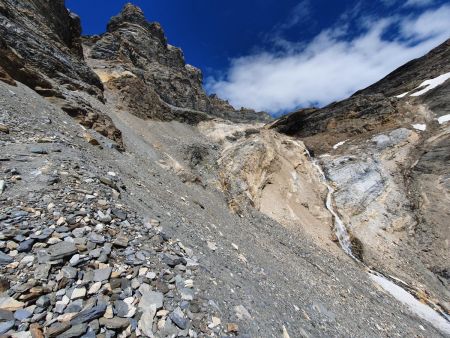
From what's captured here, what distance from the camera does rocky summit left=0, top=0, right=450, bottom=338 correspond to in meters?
4.44

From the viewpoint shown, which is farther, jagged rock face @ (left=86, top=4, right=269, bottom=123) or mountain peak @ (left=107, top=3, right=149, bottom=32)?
mountain peak @ (left=107, top=3, right=149, bottom=32)

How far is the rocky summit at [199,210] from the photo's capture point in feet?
14.6

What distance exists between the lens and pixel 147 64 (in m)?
52.8

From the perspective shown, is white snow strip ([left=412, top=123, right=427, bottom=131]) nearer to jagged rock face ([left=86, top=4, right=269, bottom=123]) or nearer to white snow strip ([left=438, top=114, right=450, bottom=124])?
white snow strip ([left=438, top=114, right=450, bottom=124])

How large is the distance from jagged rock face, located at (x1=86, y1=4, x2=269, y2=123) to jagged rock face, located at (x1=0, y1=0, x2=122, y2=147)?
22.9 ft

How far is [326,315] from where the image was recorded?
9.23 meters

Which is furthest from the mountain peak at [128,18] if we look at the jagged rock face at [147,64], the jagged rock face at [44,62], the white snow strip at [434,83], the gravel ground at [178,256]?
the white snow strip at [434,83]

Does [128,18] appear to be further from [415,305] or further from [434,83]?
[415,305]

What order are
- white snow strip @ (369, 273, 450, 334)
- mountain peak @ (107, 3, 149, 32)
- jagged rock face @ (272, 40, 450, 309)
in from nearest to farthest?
1. white snow strip @ (369, 273, 450, 334)
2. jagged rock face @ (272, 40, 450, 309)
3. mountain peak @ (107, 3, 149, 32)

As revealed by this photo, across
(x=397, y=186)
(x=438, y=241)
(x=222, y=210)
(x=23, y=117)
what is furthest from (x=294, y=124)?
(x=23, y=117)

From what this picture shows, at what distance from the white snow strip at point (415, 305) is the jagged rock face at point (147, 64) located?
27.2m

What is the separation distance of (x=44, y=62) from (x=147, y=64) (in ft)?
126

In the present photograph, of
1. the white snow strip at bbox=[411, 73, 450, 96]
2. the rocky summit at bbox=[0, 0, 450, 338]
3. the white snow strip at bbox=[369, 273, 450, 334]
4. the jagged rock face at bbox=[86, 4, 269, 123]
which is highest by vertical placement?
the white snow strip at bbox=[411, 73, 450, 96]

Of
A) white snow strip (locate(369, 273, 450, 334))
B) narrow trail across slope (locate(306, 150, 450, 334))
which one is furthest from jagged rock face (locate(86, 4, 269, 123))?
white snow strip (locate(369, 273, 450, 334))
